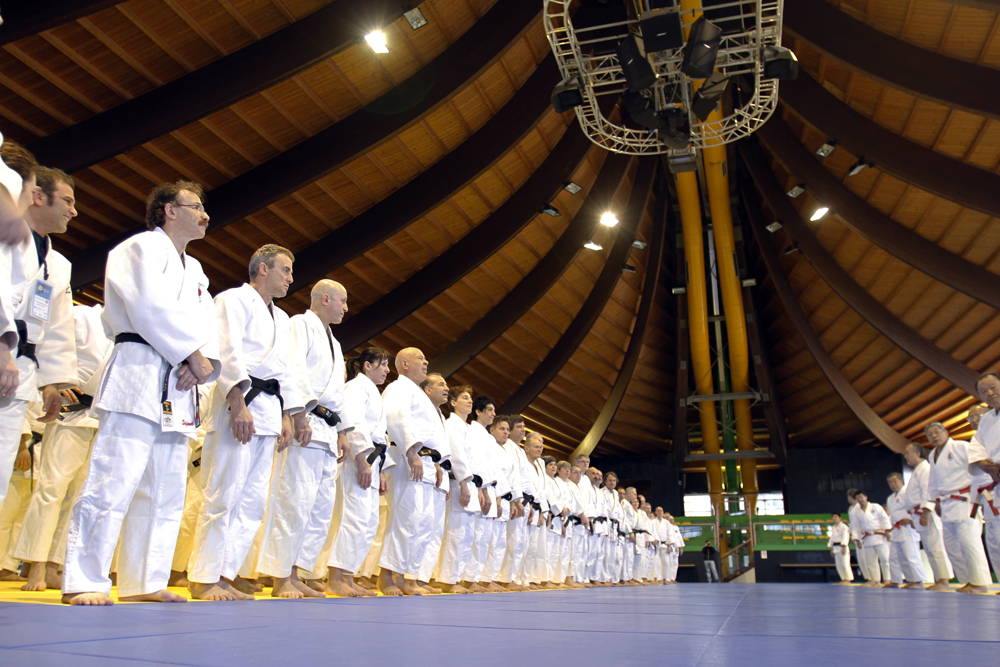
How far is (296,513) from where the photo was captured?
174 inches

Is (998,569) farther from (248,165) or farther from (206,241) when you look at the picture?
(206,241)

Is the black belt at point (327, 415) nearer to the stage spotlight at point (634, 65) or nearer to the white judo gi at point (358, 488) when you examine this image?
the white judo gi at point (358, 488)

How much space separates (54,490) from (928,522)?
11213mm

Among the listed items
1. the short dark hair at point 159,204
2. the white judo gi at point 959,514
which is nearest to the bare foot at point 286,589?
the short dark hair at point 159,204

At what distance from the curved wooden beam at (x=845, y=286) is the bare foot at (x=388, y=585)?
42.3 ft

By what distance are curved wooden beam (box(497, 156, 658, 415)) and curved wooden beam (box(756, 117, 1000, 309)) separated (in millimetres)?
3417

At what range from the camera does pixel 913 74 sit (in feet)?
32.5

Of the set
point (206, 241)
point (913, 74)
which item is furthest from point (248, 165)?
point (913, 74)

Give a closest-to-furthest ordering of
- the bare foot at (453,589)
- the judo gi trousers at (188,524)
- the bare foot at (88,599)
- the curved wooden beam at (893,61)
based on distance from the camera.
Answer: the bare foot at (88,599) < the judo gi trousers at (188,524) < the bare foot at (453,589) < the curved wooden beam at (893,61)

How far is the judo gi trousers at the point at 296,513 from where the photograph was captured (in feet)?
14.4

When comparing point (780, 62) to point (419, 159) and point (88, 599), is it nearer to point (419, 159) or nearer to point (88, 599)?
point (419, 159)

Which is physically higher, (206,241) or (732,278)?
(732,278)

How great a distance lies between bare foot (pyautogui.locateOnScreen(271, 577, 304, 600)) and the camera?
167 inches

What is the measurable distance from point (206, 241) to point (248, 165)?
1966 mm
